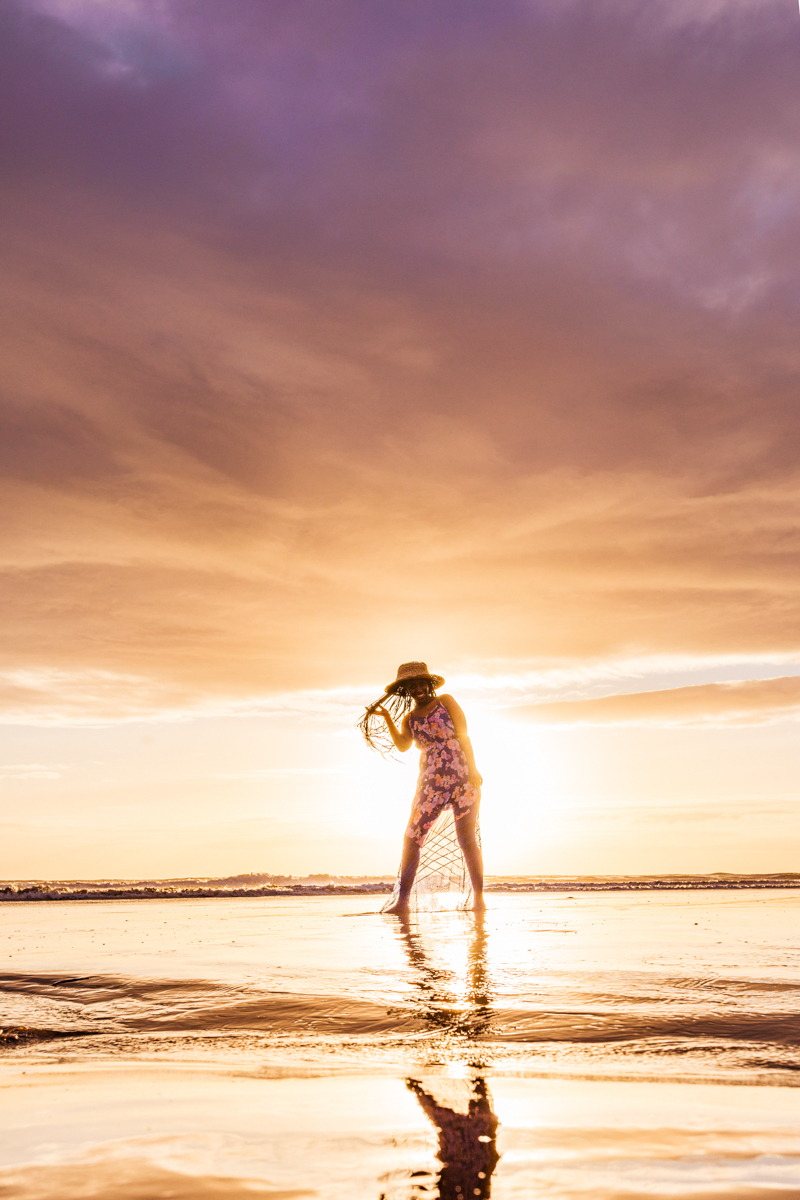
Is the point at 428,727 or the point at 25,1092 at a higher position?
the point at 428,727

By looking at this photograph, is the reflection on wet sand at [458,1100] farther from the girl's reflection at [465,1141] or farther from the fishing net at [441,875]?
the fishing net at [441,875]

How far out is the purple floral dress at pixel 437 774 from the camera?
10.5m

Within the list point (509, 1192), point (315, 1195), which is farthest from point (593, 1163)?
point (315, 1195)

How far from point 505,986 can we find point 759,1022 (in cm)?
132

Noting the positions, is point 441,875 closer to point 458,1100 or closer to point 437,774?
point 437,774

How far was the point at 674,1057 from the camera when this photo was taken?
302cm

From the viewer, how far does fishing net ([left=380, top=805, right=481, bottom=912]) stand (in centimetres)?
1059

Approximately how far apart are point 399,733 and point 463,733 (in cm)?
82

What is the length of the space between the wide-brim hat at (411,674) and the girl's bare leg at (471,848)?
5.48 feet

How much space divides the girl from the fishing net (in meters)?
Answer: 0.17

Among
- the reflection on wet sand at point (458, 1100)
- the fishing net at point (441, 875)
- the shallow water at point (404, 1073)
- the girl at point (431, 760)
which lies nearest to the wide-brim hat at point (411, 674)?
the girl at point (431, 760)

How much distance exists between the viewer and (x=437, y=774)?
34.6 ft

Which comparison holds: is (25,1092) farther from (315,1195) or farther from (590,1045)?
(590,1045)

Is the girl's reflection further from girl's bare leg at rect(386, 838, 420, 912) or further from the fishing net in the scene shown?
the fishing net
